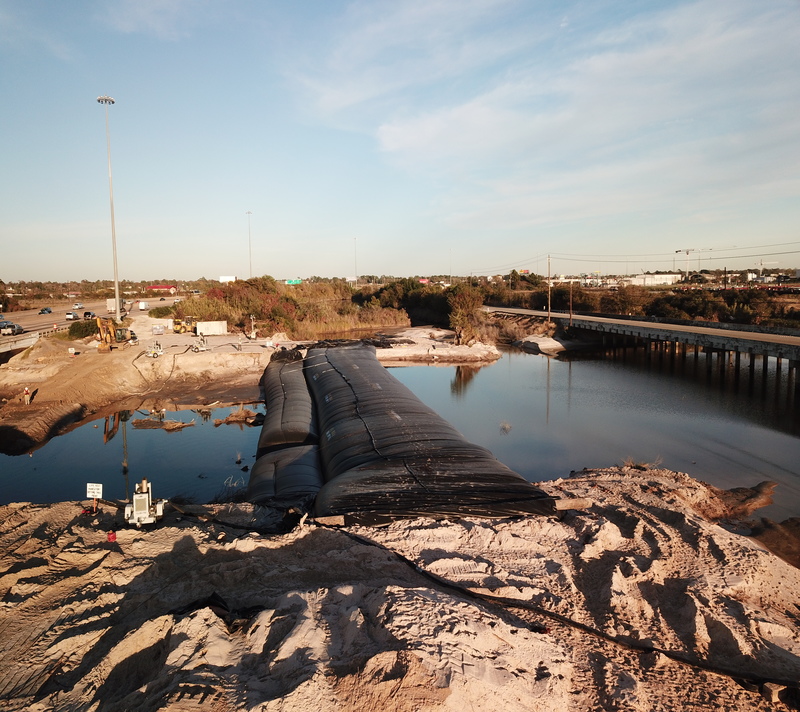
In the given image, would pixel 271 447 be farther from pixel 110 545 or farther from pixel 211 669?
pixel 211 669

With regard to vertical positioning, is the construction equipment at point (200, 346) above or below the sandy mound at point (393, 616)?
above

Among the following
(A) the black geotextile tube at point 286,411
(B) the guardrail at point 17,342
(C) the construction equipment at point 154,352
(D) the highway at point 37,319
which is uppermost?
(D) the highway at point 37,319

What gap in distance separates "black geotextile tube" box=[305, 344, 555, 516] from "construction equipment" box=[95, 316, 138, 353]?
593 inches

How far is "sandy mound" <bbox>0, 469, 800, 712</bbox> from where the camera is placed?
12.4 feet

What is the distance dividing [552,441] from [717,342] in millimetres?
14205

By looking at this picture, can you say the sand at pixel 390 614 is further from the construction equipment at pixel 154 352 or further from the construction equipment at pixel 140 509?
the construction equipment at pixel 154 352

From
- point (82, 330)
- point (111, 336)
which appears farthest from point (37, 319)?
point (111, 336)

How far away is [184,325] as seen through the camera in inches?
1342

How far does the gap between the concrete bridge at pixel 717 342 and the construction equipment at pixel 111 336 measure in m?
30.4

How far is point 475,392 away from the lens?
2445 cm

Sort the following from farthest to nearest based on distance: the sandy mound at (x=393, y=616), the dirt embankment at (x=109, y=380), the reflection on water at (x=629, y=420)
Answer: the dirt embankment at (x=109, y=380) < the reflection on water at (x=629, y=420) < the sandy mound at (x=393, y=616)

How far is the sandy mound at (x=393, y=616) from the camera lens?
377 cm

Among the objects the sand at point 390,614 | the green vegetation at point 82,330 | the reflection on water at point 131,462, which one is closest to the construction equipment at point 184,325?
the green vegetation at point 82,330

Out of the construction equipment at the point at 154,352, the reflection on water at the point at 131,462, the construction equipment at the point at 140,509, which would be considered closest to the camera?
the construction equipment at the point at 140,509
